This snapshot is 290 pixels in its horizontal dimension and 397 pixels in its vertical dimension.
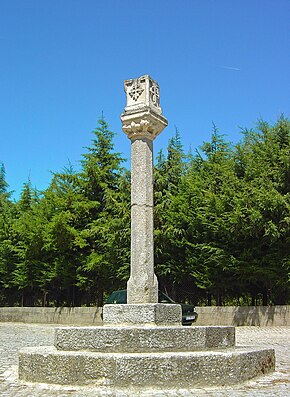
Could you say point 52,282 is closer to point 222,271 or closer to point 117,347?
point 222,271

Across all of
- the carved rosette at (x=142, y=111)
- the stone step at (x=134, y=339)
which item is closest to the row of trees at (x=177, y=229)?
the carved rosette at (x=142, y=111)

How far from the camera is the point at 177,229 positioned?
22844 mm

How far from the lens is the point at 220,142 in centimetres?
2655

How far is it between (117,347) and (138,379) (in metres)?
0.79

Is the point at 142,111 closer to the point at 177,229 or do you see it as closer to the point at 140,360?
the point at 140,360

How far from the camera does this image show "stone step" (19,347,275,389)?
668 centimetres

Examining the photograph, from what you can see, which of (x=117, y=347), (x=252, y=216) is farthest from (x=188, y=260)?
(x=117, y=347)

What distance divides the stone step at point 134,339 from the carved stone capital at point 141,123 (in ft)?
12.7

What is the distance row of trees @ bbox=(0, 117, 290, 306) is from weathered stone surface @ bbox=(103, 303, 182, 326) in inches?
451

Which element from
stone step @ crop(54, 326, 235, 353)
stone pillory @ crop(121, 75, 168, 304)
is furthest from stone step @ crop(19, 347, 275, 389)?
stone pillory @ crop(121, 75, 168, 304)

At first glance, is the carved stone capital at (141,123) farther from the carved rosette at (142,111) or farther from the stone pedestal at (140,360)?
the stone pedestal at (140,360)

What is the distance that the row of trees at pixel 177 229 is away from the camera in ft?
65.9

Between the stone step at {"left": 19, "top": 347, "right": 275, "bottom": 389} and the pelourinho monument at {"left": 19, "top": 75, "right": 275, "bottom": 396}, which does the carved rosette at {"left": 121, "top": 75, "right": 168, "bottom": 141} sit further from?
the stone step at {"left": 19, "top": 347, "right": 275, "bottom": 389}

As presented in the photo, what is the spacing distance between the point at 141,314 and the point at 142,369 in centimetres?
157
